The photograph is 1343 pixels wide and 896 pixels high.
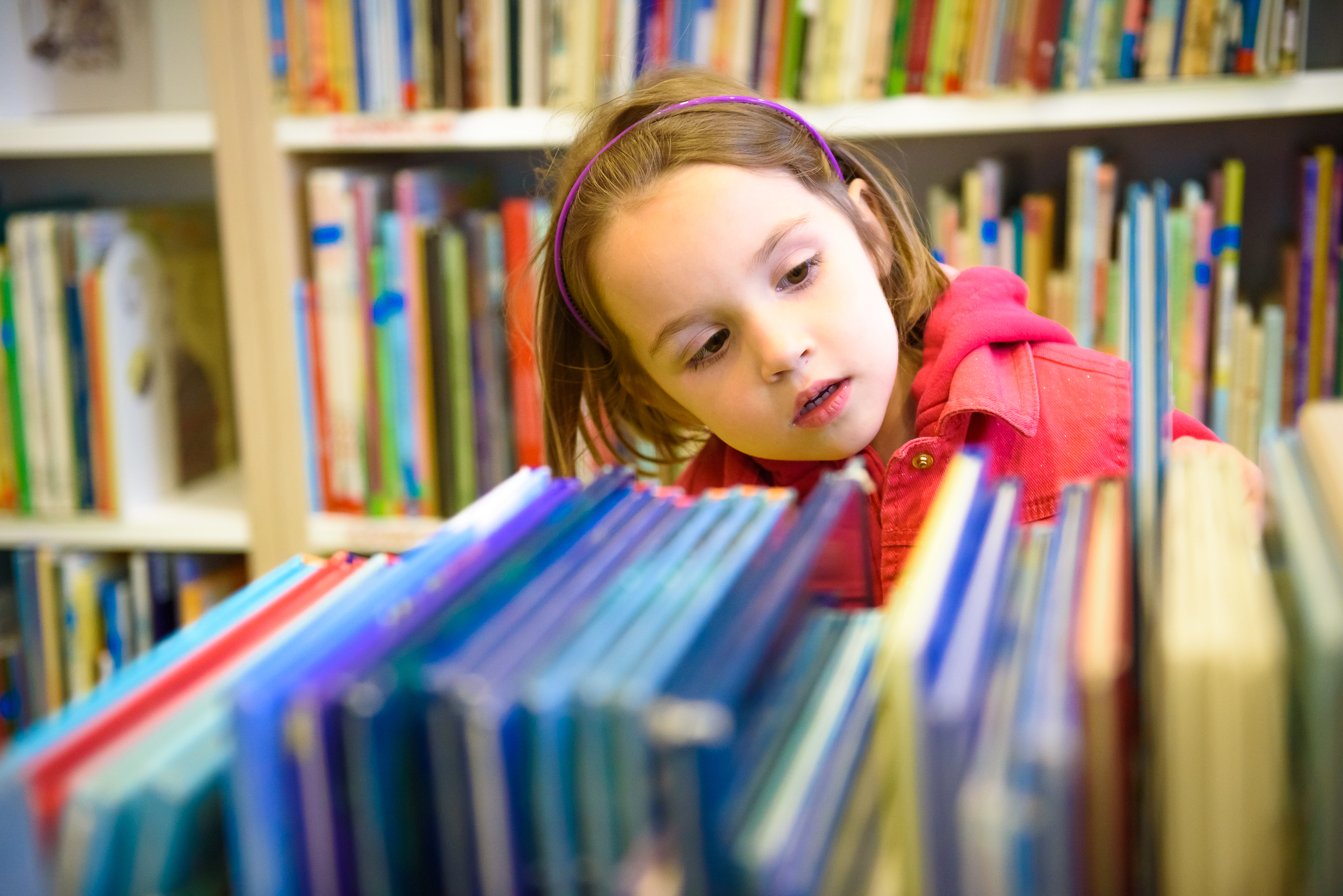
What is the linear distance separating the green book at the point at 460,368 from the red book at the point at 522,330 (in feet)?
0.19

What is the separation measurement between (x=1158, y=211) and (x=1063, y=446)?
1.61ft

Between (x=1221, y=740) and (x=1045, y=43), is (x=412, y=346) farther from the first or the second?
(x=1221, y=740)

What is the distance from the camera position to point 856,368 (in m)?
0.79

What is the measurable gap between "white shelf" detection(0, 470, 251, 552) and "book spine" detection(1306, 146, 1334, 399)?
Result: 1.37 meters

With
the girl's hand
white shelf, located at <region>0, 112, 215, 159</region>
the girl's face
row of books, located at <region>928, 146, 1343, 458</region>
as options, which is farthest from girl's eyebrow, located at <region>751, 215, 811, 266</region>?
white shelf, located at <region>0, 112, 215, 159</region>

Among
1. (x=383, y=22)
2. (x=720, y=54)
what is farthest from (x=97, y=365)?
(x=720, y=54)

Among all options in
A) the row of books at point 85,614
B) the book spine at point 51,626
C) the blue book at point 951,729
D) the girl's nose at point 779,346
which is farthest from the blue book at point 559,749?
the book spine at point 51,626

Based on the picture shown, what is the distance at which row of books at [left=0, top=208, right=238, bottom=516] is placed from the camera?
138 centimetres

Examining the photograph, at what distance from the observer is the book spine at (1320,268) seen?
3.78ft

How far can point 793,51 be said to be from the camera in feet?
4.01

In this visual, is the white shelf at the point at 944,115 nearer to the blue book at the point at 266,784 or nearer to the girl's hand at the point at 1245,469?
the girl's hand at the point at 1245,469

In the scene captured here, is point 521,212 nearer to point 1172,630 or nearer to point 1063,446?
point 1063,446

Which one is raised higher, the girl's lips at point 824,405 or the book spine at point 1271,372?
the girl's lips at point 824,405

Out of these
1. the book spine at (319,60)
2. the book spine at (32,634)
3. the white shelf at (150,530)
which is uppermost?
the book spine at (319,60)
